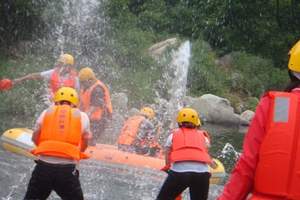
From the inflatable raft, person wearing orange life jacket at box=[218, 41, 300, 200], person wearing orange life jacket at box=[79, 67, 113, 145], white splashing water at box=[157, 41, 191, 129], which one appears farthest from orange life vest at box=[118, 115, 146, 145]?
person wearing orange life jacket at box=[218, 41, 300, 200]

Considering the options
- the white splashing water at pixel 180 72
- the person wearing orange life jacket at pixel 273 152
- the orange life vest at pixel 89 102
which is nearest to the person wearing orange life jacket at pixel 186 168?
the person wearing orange life jacket at pixel 273 152

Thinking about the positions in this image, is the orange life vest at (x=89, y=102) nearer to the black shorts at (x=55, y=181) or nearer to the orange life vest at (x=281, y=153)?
the black shorts at (x=55, y=181)

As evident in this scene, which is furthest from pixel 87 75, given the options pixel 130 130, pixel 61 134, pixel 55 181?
pixel 55 181

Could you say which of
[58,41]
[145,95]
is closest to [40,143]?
[145,95]

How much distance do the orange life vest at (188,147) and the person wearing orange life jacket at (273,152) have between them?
314 cm

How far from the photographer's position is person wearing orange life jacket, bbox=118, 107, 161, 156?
10.2 meters

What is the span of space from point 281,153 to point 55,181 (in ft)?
9.51

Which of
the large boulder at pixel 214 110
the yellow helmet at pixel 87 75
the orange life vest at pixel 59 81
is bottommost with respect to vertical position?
the large boulder at pixel 214 110

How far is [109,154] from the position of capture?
10.2 meters

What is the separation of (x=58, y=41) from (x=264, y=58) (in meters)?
10.3

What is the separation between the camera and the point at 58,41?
23156mm

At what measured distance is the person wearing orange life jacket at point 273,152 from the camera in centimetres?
289

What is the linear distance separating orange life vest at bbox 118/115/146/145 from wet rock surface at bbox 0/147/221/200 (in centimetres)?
53

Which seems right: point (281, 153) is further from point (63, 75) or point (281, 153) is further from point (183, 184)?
point (63, 75)
